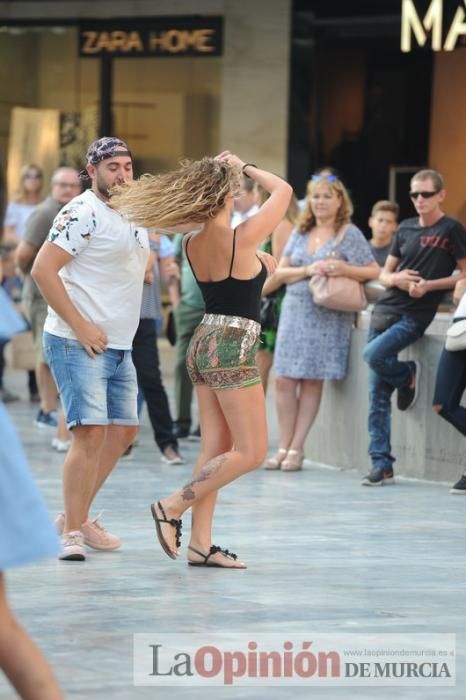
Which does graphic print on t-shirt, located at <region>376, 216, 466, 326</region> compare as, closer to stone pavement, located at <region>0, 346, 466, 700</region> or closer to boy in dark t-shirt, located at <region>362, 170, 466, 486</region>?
boy in dark t-shirt, located at <region>362, 170, 466, 486</region>

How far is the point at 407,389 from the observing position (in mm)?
10258

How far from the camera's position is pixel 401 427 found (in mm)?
10438

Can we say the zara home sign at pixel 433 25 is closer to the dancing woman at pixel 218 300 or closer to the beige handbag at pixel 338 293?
the beige handbag at pixel 338 293

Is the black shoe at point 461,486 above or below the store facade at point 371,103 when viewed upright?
below

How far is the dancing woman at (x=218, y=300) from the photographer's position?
700 centimetres

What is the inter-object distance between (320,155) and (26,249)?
299 inches

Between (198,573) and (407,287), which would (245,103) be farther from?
(198,573)

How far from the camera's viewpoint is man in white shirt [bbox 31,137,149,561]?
725 centimetres

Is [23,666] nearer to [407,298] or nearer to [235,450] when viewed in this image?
[235,450]

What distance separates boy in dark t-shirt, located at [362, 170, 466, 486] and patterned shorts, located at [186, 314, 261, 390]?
298 centimetres

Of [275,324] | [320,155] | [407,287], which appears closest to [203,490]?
[407,287]

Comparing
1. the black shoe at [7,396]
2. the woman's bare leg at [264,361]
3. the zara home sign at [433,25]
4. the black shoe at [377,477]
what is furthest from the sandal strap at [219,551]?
the zara home sign at [433,25]

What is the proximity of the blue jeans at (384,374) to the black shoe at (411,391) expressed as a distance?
0.07m

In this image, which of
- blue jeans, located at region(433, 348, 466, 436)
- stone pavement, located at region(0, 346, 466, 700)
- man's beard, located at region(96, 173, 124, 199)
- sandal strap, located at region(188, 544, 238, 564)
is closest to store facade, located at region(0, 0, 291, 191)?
blue jeans, located at region(433, 348, 466, 436)
